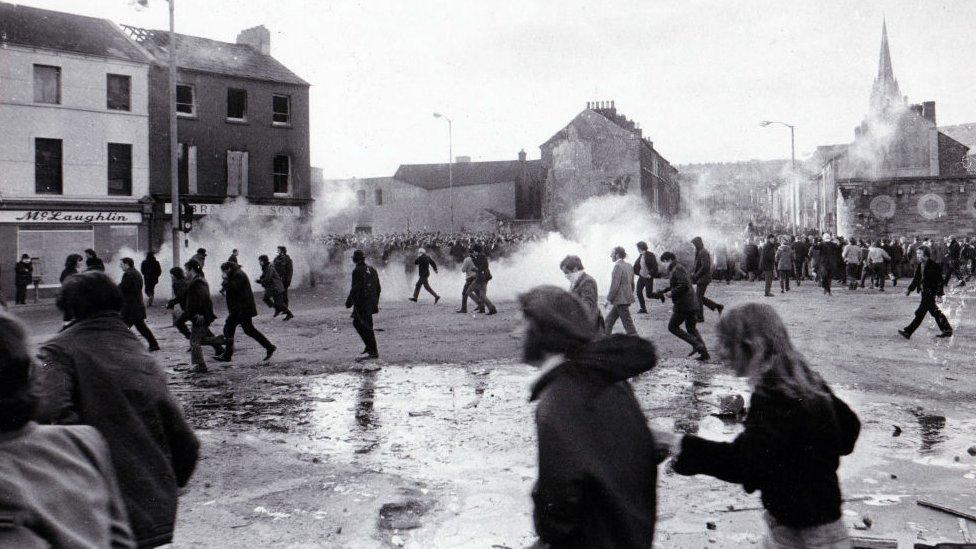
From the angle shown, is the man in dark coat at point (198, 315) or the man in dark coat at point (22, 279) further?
the man in dark coat at point (22, 279)

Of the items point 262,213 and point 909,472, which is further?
point 262,213

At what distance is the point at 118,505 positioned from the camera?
78.4 inches

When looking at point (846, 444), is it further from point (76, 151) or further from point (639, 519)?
point (76, 151)

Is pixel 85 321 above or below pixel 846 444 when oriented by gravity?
above

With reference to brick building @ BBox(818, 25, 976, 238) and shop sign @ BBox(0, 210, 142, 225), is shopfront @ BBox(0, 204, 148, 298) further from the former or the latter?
brick building @ BBox(818, 25, 976, 238)

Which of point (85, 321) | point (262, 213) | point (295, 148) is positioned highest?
point (295, 148)

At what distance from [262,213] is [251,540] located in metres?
29.2

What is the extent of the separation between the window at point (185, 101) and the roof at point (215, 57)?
840mm

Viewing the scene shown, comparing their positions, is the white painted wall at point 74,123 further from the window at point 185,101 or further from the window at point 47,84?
the window at point 185,101

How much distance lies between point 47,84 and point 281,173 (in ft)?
31.3

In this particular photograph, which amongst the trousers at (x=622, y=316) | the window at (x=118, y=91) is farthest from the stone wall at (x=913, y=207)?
the window at (x=118, y=91)

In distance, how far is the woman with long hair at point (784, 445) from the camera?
8.68 feet

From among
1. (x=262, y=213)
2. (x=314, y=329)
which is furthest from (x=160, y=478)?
(x=262, y=213)

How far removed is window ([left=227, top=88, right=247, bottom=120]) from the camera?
32.2 meters
